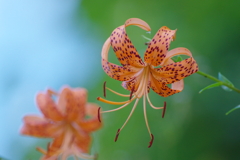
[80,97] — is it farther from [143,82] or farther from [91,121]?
[143,82]

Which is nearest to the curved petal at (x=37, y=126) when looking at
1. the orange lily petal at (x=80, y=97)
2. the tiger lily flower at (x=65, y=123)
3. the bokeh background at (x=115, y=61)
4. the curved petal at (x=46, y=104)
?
the tiger lily flower at (x=65, y=123)

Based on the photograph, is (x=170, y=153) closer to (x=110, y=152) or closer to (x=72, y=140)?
(x=110, y=152)

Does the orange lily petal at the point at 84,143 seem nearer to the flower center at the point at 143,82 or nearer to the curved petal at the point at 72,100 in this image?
the curved petal at the point at 72,100

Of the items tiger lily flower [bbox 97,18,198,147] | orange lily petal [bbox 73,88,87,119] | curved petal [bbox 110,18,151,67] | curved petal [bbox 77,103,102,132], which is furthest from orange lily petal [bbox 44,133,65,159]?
curved petal [bbox 110,18,151,67]

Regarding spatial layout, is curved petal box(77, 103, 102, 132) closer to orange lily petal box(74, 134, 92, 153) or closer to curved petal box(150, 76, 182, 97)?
orange lily petal box(74, 134, 92, 153)

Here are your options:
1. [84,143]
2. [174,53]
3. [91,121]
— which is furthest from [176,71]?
[84,143]

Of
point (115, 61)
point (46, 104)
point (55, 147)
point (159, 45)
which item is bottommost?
point (55, 147)

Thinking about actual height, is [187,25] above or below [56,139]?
above

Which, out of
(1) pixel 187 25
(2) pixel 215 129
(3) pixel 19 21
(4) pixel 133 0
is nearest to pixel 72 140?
(2) pixel 215 129
